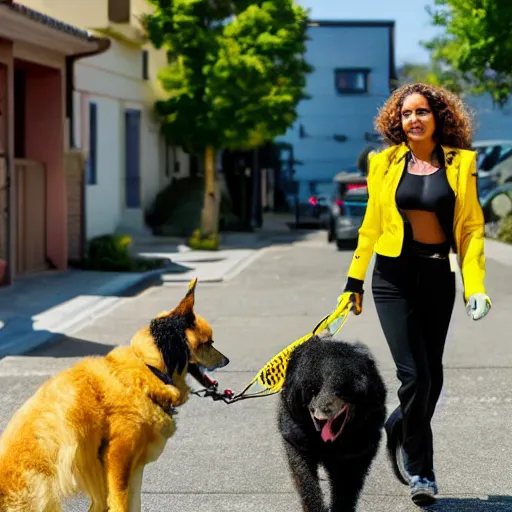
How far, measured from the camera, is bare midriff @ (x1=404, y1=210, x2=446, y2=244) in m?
5.27

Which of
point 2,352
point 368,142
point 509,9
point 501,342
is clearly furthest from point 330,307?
point 368,142

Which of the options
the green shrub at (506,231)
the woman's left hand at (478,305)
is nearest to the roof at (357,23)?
the green shrub at (506,231)

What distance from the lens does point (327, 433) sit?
4672mm

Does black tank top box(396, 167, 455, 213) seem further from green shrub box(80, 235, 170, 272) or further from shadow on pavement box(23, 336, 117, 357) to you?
green shrub box(80, 235, 170, 272)

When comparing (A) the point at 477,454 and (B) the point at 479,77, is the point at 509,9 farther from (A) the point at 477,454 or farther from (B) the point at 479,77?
(A) the point at 477,454

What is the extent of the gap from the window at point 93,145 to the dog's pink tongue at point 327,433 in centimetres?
2062

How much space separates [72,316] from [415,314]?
8.34 metres

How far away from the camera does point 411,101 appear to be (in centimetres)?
531

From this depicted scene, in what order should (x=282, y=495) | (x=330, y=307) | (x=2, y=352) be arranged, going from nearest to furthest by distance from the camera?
1. (x=282, y=495)
2. (x=2, y=352)
3. (x=330, y=307)

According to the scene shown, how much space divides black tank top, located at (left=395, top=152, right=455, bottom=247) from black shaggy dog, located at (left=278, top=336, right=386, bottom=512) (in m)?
0.79

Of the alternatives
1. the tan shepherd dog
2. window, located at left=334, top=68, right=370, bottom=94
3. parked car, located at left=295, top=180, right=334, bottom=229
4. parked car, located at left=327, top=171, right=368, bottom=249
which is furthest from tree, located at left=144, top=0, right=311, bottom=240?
window, located at left=334, top=68, right=370, bottom=94

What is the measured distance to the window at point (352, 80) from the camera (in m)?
54.8

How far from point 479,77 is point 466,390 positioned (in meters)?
19.3

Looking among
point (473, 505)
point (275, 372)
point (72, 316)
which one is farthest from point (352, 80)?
point (275, 372)
